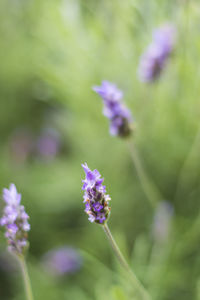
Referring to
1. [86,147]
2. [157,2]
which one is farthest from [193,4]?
[86,147]

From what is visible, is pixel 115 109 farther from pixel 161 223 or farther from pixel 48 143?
pixel 48 143

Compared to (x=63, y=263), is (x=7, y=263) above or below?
above

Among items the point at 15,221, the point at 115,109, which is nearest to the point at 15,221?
the point at 15,221

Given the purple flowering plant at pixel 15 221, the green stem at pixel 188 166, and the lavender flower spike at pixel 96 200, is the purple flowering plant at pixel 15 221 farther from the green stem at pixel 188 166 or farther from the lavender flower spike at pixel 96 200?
the green stem at pixel 188 166

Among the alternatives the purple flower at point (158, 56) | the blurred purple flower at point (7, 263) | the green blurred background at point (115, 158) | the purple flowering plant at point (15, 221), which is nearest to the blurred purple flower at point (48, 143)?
the green blurred background at point (115, 158)

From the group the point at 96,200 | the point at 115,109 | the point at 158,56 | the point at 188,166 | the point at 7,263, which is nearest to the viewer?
the point at 96,200

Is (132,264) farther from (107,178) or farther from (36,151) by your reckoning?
(36,151)

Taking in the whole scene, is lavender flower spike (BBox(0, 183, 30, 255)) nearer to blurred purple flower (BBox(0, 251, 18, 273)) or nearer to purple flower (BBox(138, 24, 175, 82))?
purple flower (BBox(138, 24, 175, 82))
